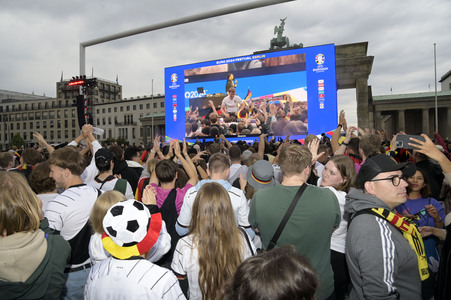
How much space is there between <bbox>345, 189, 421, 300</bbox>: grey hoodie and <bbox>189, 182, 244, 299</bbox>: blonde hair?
2.95ft

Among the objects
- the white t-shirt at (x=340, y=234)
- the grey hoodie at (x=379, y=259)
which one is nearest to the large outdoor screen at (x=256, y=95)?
the white t-shirt at (x=340, y=234)

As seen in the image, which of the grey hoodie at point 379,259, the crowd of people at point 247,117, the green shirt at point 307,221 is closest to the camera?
the grey hoodie at point 379,259

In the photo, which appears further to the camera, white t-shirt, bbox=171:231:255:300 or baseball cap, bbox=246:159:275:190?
baseball cap, bbox=246:159:275:190

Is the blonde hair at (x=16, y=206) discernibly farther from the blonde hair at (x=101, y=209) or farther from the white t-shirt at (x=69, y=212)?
the white t-shirt at (x=69, y=212)

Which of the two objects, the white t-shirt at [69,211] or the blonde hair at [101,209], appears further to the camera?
the white t-shirt at [69,211]

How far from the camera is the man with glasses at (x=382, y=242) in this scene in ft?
6.82

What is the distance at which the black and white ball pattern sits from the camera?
1731mm

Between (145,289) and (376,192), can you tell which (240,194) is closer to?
(376,192)

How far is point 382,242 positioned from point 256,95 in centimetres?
2073

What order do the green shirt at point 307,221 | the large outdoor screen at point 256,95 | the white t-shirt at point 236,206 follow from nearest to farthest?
→ 1. the green shirt at point 307,221
2. the white t-shirt at point 236,206
3. the large outdoor screen at point 256,95

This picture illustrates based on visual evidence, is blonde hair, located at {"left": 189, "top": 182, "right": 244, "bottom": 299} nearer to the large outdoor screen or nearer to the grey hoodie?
the grey hoodie

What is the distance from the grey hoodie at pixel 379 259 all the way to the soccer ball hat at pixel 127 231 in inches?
59.7

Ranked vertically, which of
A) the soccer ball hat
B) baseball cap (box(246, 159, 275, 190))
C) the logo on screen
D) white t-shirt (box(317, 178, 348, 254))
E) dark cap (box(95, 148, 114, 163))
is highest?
the logo on screen

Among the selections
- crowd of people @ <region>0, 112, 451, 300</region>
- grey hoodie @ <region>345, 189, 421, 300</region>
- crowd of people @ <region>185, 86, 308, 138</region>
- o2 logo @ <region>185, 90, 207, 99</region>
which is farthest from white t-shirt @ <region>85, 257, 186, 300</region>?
o2 logo @ <region>185, 90, 207, 99</region>
